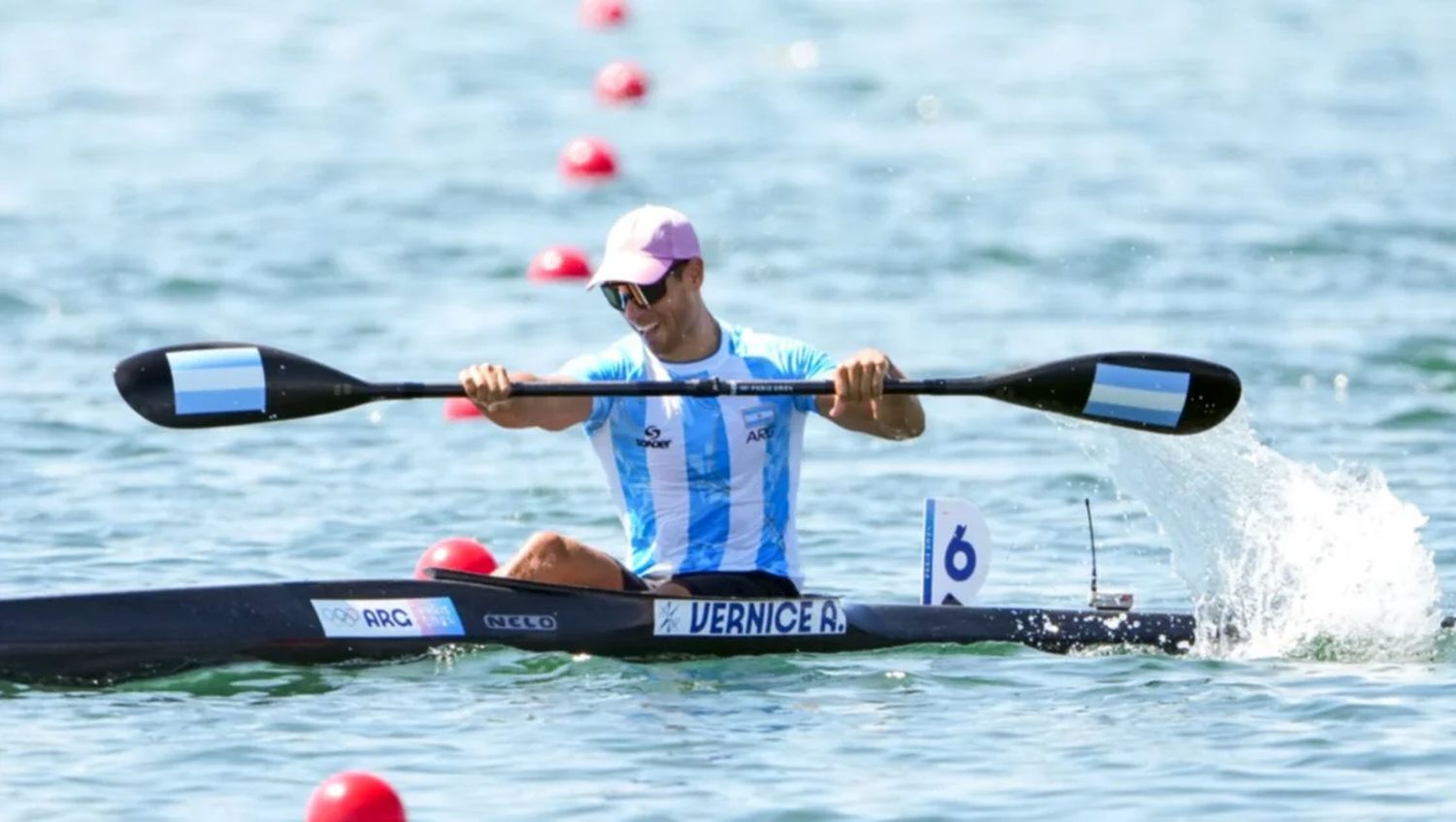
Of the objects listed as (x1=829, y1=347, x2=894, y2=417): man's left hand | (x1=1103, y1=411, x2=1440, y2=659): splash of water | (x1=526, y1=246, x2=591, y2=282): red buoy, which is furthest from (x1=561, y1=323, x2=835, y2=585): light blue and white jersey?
(x1=526, y1=246, x2=591, y2=282): red buoy

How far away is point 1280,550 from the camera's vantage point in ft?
32.9

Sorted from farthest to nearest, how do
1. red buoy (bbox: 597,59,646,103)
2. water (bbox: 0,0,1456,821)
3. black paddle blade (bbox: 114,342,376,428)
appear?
red buoy (bbox: 597,59,646,103)
black paddle blade (bbox: 114,342,376,428)
water (bbox: 0,0,1456,821)

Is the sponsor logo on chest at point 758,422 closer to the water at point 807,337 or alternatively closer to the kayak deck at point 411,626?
the kayak deck at point 411,626

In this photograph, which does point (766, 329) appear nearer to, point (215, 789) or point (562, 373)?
point (562, 373)

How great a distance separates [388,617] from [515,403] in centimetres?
81

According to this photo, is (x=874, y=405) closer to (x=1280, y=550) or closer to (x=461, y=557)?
(x=1280, y=550)

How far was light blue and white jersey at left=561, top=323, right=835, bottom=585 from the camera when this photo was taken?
9.15 m

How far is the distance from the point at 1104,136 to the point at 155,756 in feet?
58.4

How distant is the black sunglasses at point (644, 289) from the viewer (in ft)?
29.3

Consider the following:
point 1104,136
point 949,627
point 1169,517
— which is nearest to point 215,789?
point 949,627

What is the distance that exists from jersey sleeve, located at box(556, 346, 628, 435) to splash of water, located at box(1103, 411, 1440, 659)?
216 cm

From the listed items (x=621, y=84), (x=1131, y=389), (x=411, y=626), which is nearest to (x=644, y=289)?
(x=411, y=626)

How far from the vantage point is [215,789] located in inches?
309

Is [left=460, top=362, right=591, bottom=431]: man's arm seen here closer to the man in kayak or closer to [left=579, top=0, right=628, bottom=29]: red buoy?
the man in kayak
